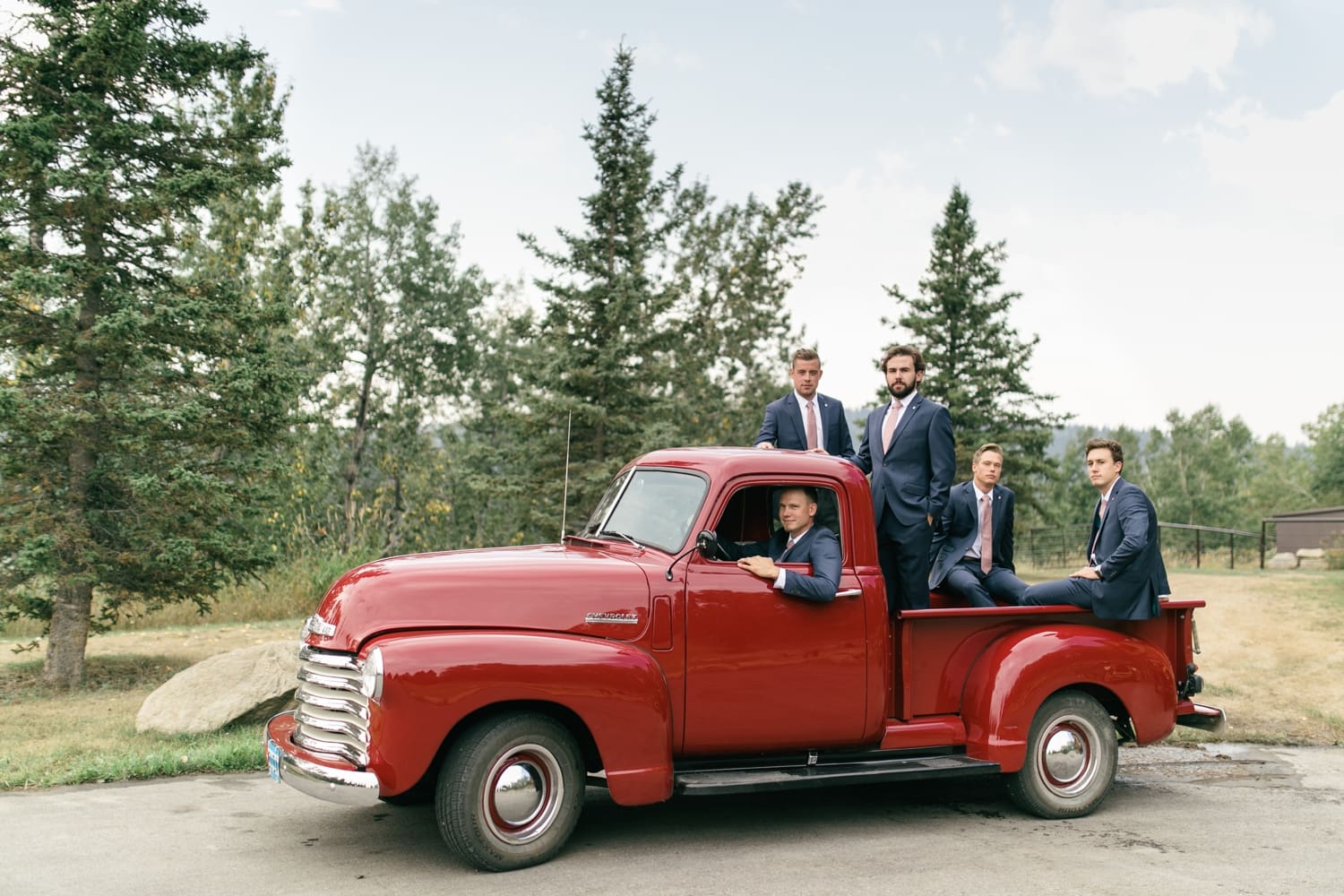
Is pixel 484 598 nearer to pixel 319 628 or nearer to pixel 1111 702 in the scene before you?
pixel 319 628

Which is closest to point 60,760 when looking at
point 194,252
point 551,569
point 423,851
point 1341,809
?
point 423,851

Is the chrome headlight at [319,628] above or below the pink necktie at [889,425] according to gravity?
below

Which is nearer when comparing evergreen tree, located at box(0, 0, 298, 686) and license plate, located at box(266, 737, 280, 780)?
license plate, located at box(266, 737, 280, 780)

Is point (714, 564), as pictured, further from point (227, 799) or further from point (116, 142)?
point (116, 142)

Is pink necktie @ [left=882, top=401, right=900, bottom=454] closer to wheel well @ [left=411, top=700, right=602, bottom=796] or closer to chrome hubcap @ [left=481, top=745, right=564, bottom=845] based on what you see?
wheel well @ [left=411, top=700, right=602, bottom=796]

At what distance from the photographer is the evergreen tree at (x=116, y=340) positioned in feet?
35.2

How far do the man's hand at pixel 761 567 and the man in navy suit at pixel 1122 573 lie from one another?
2221 mm

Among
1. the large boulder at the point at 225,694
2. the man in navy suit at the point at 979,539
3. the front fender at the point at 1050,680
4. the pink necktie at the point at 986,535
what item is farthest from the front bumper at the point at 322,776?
the pink necktie at the point at 986,535

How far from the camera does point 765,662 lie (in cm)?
602

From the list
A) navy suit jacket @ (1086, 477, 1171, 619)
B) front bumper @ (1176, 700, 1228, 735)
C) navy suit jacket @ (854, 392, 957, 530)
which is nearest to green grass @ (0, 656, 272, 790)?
navy suit jacket @ (854, 392, 957, 530)

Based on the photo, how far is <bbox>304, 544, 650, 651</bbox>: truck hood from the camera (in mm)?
5453

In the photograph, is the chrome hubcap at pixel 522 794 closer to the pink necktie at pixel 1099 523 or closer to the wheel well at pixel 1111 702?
the wheel well at pixel 1111 702

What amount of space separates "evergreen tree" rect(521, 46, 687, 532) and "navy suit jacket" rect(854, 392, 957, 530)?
12.4 m

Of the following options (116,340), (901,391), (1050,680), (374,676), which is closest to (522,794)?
(374,676)
